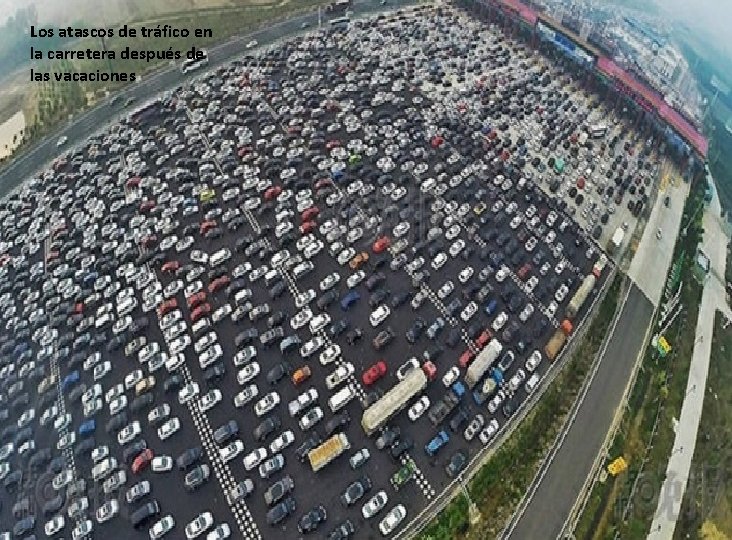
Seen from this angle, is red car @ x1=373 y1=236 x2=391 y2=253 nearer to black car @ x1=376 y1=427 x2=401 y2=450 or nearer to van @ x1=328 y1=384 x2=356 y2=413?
van @ x1=328 y1=384 x2=356 y2=413

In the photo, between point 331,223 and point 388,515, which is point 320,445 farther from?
point 331,223

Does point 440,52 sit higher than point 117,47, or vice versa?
point 440,52

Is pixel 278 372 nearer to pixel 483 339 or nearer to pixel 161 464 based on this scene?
pixel 161 464

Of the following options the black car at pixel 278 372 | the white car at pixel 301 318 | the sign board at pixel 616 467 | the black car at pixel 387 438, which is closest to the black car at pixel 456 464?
the black car at pixel 387 438

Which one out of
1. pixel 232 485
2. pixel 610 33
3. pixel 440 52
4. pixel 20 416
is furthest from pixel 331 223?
pixel 610 33

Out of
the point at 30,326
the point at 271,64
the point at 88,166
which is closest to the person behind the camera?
the point at 30,326

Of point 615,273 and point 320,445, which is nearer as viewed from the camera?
point 320,445

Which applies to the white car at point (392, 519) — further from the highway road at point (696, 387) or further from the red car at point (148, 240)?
the red car at point (148, 240)

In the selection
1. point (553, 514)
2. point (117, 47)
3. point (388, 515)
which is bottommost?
point (117, 47)
